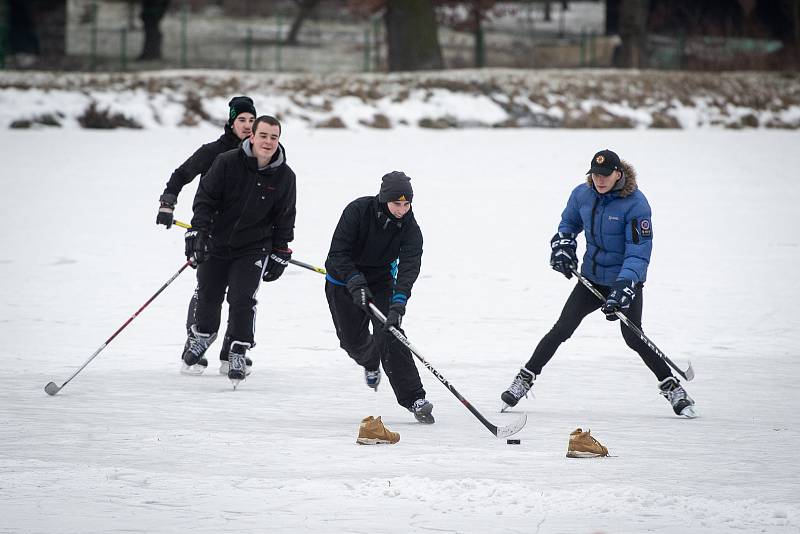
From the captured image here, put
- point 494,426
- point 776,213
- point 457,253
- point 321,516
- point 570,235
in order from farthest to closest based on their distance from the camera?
point 776,213 → point 457,253 → point 570,235 → point 494,426 → point 321,516

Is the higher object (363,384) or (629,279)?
(629,279)

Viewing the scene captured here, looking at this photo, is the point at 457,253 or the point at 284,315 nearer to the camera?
the point at 284,315

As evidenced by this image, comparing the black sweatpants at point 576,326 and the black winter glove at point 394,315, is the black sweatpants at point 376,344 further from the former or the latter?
the black sweatpants at point 576,326

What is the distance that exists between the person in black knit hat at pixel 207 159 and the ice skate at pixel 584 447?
2.54 metres

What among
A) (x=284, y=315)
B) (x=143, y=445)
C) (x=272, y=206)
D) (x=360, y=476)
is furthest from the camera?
(x=284, y=315)

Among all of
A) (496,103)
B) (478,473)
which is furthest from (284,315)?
(496,103)

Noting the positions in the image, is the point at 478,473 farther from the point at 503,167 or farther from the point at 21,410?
the point at 503,167

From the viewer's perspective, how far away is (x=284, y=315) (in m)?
9.08

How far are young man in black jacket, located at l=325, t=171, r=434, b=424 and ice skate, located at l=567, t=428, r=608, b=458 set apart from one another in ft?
3.16

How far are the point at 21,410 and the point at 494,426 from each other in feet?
7.69

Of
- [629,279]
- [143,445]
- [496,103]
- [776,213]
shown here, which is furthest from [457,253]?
[496,103]

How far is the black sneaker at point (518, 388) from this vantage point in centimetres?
630

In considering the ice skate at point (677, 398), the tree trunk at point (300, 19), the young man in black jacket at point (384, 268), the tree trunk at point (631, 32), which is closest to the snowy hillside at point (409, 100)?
the tree trunk at point (631, 32)

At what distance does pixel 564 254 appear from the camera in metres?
6.28
